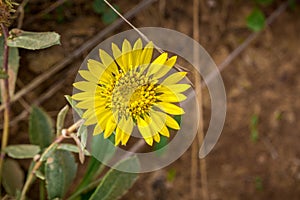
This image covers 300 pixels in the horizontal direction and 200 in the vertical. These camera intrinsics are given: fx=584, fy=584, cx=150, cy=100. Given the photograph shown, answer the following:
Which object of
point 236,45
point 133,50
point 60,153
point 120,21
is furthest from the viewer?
point 236,45

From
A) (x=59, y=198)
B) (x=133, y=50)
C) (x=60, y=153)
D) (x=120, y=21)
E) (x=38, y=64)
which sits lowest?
(x=59, y=198)

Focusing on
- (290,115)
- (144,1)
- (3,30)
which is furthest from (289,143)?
(3,30)

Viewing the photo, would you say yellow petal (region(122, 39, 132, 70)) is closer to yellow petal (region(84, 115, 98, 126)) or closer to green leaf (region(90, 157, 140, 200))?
yellow petal (region(84, 115, 98, 126))

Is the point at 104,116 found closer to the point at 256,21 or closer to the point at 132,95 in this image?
the point at 132,95

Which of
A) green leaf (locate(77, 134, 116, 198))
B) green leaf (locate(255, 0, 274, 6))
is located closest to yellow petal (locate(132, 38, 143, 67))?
green leaf (locate(77, 134, 116, 198))

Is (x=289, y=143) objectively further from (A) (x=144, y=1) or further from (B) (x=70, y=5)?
(B) (x=70, y=5)
